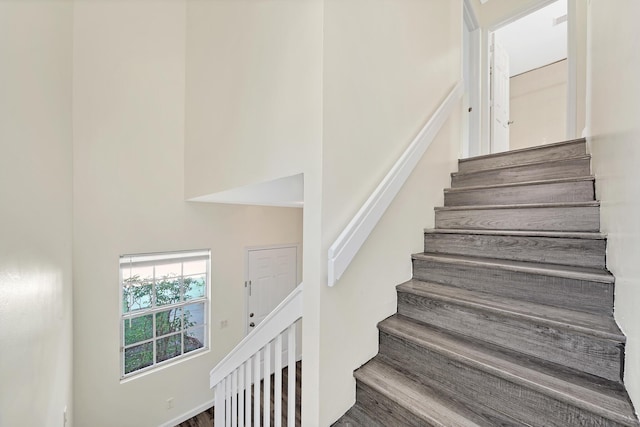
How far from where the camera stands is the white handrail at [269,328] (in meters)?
1.25

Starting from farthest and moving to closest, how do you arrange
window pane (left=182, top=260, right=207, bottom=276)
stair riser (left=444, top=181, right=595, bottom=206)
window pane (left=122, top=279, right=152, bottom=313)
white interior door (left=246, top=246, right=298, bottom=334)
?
white interior door (left=246, top=246, right=298, bottom=334)
window pane (left=182, top=260, right=207, bottom=276)
window pane (left=122, top=279, right=152, bottom=313)
stair riser (left=444, top=181, right=595, bottom=206)

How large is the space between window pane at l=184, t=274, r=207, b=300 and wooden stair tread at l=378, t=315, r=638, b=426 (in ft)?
8.14

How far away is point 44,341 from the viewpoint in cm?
123

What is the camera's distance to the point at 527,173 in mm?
1802

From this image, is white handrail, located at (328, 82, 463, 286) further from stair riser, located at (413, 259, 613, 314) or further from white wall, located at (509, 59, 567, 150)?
white wall, located at (509, 59, 567, 150)

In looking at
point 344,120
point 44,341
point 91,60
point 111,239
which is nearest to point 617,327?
point 344,120

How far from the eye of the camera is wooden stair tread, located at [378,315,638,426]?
0.79 metres

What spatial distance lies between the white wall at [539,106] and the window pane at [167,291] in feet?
18.0

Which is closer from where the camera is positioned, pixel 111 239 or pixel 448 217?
pixel 448 217

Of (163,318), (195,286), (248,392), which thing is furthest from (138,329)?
(248,392)

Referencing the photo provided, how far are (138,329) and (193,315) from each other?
21.1 inches

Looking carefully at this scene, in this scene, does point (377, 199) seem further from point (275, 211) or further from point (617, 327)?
point (275, 211)

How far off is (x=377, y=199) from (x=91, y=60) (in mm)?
2781

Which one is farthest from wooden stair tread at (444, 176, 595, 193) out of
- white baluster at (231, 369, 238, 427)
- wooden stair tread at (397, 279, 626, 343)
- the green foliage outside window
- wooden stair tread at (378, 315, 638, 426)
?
the green foliage outside window
